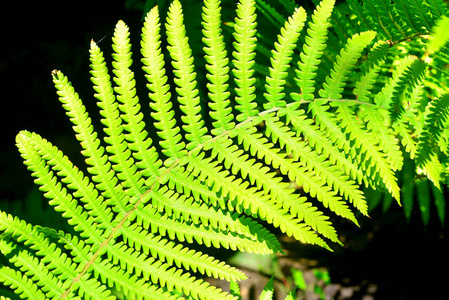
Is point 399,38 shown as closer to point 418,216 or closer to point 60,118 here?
point 418,216

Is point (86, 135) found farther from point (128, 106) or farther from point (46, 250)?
point (46, 250)

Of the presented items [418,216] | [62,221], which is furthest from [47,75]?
[418,216]

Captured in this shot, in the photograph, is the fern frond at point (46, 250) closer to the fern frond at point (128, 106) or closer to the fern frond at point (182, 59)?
the fern frond at point (128, 106)

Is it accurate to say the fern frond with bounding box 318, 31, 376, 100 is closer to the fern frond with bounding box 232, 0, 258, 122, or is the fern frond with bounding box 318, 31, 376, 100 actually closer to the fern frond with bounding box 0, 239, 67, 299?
the fern frond with bounding box 232, 0, 258, 122

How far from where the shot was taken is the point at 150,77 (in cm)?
122

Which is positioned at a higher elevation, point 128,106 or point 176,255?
point 128,106

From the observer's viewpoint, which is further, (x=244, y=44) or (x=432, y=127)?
(x=432, y=127)

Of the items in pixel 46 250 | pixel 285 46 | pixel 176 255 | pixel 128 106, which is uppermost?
pixel 285 46

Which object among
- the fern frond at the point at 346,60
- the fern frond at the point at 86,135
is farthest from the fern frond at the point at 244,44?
the fern frond at the point at 86,135

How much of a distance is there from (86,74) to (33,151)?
1531 millimetres

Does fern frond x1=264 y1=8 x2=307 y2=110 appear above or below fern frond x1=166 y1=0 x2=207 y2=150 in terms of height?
above

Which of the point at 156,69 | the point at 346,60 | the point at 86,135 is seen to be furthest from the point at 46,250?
the point at 346,60

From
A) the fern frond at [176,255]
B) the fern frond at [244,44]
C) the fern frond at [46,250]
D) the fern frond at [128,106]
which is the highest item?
the fern frond at [244,44]

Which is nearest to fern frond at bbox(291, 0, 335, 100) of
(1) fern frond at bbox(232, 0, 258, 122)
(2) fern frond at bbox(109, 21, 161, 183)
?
(1) fern frond at bbox(232, 0, 258, 122)
